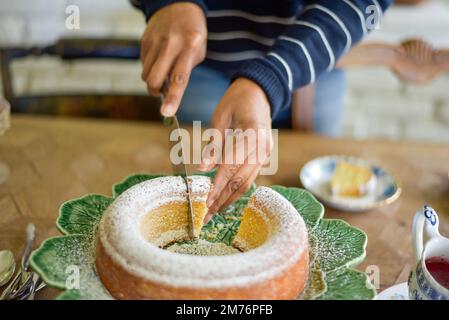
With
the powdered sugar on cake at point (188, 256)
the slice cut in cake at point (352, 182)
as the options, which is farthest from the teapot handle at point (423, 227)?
the slice cut in cake at point (352, 182)

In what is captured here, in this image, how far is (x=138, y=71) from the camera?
173 cm

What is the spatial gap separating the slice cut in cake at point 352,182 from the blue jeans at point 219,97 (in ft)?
0.87

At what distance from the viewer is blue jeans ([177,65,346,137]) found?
3.45 ft

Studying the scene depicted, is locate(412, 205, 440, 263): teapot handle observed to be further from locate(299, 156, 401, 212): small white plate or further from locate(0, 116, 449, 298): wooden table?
locate(299, 156, 401, 212): small white plate

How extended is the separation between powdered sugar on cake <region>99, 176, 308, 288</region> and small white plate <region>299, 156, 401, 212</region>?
223 mm

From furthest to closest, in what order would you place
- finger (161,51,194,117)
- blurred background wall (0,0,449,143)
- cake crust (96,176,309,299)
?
blurred background wall (0,0,449,143) < finger (161,51,194,117) < cake crust (96,176,309,299)

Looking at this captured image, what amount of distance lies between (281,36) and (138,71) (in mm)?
982

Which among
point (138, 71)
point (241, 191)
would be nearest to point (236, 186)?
point (241, 191)

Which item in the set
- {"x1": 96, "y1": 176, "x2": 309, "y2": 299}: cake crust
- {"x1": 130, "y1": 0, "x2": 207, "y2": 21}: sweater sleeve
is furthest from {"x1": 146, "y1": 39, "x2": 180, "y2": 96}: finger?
{"x1": 96, "y1": 176, "x2": 309, "y2": 299}: cake crust

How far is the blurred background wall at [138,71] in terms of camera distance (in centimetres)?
168

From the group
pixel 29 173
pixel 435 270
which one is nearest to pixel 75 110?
pixel 29 173

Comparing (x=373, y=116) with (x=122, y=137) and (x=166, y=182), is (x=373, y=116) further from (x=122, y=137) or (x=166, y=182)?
(x=166, y=182)

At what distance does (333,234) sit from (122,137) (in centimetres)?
53
